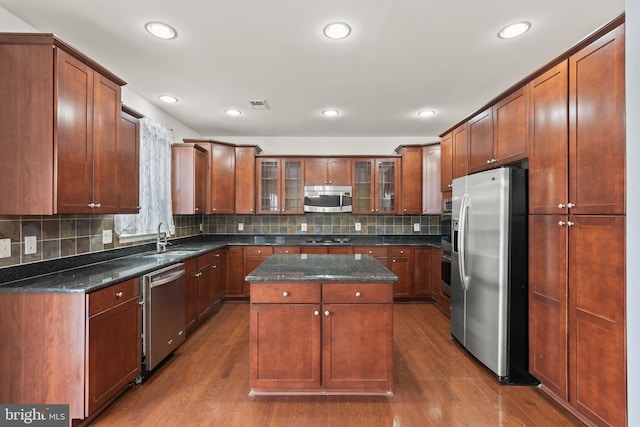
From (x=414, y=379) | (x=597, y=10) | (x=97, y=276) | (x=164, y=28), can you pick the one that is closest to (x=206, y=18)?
(x=164, y=28)

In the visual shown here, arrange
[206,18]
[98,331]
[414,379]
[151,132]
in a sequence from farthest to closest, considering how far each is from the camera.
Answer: [151,132]
[414,379]
[206,18]
[98,331]

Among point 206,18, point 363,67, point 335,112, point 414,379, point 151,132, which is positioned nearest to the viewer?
point 206,18

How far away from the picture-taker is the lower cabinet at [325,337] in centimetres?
211

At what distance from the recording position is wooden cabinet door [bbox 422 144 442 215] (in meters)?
4.66

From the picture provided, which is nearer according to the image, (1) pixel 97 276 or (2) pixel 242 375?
(1) pixel 97 276

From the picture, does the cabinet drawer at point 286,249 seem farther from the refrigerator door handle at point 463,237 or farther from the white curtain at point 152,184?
the refrigerator door handle at point 463,237

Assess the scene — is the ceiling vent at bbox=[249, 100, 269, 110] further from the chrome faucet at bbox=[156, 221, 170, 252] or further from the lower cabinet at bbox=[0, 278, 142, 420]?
the lower cabinet at bbox=[0, 278, 142, 420]

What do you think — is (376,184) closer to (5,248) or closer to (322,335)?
(322,335)

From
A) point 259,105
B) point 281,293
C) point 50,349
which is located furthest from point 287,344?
point 259,105

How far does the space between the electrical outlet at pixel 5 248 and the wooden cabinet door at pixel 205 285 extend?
1755 millimetres

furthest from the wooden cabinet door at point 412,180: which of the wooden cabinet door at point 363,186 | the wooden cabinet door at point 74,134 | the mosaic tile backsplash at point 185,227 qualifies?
the wooden cabinet door at point 74,134

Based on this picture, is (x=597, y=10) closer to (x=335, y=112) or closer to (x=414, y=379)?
(x=335, y=112)

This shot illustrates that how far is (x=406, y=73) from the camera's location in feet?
9.32

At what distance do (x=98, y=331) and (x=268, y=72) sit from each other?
98.4 inches
